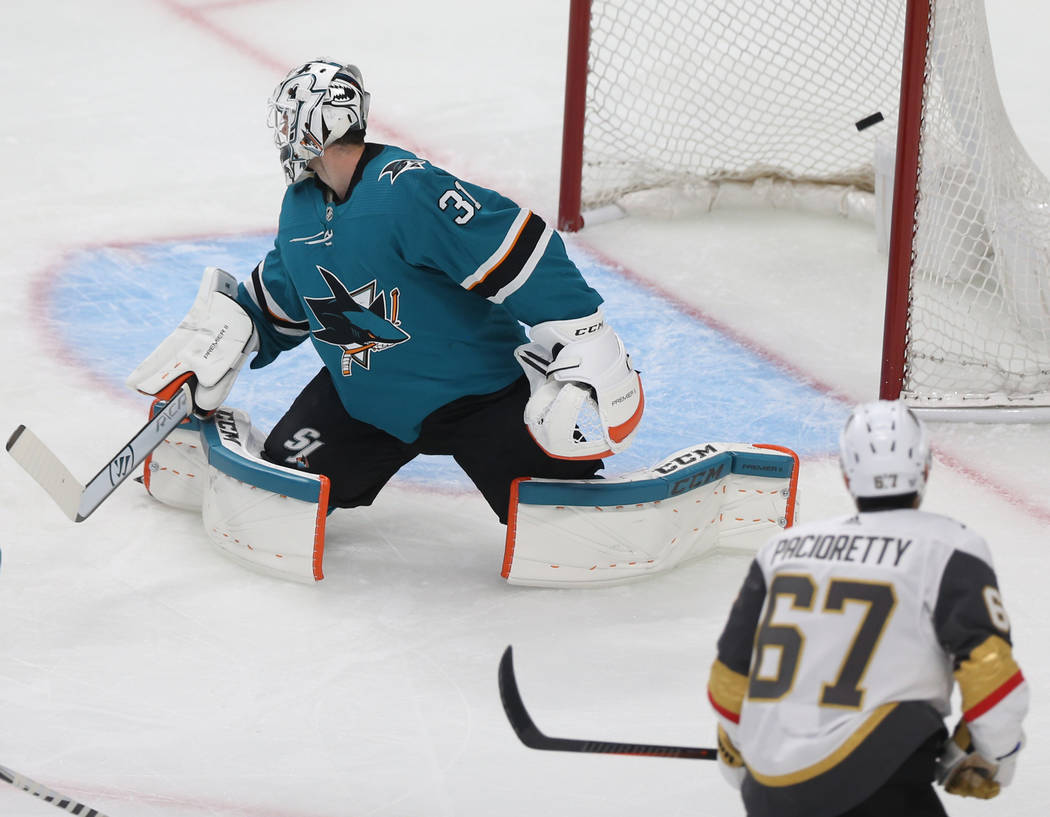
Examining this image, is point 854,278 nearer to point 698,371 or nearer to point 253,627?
point 698,371

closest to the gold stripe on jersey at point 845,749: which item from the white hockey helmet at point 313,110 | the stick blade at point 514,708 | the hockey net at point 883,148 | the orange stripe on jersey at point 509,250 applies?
the stick blade at point 514,708

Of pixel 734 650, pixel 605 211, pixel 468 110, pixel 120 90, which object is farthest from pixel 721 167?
pixel 734 650

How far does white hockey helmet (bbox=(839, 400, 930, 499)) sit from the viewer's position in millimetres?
1823

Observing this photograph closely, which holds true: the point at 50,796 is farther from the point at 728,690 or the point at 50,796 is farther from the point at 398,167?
the point at 398,167

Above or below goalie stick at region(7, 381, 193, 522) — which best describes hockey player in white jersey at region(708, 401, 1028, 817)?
above

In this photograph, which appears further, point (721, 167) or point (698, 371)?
point (721, 167)

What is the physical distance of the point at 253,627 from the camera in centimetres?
288

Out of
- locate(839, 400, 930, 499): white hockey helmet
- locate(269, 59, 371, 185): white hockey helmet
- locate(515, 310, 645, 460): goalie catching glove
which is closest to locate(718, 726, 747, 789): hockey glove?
locate(839, 400, 930, 499): white hockey helmet

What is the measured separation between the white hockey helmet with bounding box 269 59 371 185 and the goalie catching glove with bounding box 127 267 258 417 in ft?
1.23

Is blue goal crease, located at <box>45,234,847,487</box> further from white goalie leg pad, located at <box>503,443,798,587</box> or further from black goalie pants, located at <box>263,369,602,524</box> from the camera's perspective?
white goalie leg pad, located at <box>503,443,798,587</box>

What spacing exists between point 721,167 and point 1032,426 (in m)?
1.57

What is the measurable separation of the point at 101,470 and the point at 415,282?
2.16 ft

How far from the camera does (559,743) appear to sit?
2.07 meters

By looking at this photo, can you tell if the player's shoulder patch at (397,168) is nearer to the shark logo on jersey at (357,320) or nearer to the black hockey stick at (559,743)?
the shark logo on jersey at (357,320)
